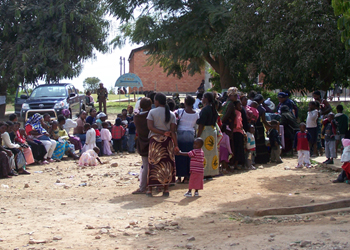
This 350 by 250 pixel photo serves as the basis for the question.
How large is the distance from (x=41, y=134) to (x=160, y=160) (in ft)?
17.5

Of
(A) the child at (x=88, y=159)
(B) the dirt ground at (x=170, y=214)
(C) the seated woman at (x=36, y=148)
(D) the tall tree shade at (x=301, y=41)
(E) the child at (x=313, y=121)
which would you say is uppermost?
(D) the tall tree shade at (x=301, y=41)

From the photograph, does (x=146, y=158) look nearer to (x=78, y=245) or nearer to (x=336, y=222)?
(x=78, y=245)

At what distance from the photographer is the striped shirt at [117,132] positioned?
43.9 feet

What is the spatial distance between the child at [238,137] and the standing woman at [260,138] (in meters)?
0.95

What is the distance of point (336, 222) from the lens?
18.5 feet

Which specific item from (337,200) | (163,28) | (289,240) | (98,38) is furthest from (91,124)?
(98,38)

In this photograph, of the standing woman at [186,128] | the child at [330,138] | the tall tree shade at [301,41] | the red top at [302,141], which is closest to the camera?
the standing woman at [186,128]

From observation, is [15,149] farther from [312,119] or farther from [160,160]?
[312,119]

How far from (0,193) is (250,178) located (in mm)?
4829

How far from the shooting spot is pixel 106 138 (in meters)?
12.9

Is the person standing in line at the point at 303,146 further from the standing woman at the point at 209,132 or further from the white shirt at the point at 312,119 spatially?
the standing woman at the point at 209,132

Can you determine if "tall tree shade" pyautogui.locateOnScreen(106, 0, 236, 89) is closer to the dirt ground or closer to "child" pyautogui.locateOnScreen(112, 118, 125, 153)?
"child" pyautogui.locateOnScreen(112, 118, 125, 153)

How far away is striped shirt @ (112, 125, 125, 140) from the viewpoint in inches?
526

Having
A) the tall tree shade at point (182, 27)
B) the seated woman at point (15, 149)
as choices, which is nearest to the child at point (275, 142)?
the seated woman at point (15, 149)
